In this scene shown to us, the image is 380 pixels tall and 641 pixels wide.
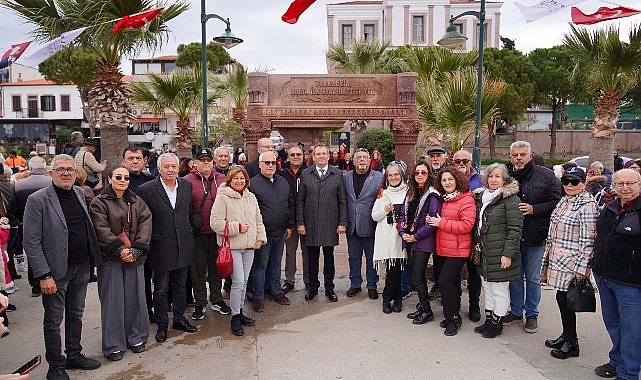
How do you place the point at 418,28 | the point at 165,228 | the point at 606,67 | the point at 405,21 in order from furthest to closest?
the point at 418,28
the point at 405,21
the point at 606,67
the point at 165,228

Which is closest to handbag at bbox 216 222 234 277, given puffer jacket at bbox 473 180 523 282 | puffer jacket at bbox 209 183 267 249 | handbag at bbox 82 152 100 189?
puffer jacket at bbox 209 183 267 249

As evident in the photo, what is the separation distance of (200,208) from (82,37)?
23.0 ft

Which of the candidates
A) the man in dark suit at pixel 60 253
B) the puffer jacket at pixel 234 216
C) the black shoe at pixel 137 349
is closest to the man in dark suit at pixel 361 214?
the puffer jacket at pixel 234 216

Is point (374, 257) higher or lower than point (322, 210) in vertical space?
lower

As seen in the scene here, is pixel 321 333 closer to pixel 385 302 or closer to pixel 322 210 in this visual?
pixel 385 302

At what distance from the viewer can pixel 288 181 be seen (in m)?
6.38

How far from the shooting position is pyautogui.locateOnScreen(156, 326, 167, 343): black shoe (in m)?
4.94

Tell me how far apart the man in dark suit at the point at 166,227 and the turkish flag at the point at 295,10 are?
2968 millimetres

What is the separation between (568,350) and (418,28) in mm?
47537

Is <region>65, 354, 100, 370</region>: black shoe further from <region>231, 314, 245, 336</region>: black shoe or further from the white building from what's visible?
the white building

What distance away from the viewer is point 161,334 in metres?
4.98

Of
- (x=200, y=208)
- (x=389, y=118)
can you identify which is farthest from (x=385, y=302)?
(x=389, y=118)

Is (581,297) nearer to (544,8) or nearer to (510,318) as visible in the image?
(510,318)

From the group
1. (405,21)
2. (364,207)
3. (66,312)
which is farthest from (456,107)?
(405,21)
